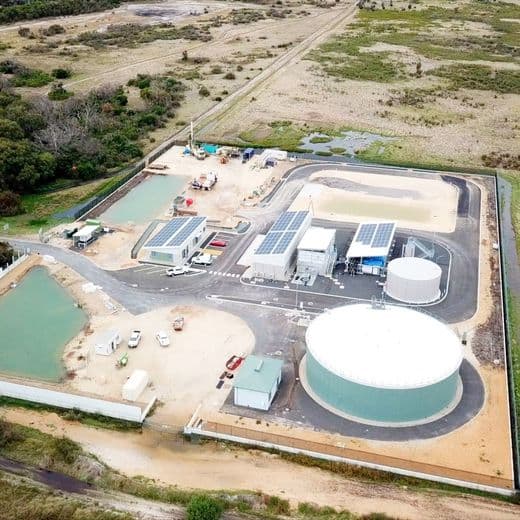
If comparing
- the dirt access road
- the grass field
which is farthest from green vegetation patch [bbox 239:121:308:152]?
the grass field

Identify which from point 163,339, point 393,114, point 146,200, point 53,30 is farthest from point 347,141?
point 53,30

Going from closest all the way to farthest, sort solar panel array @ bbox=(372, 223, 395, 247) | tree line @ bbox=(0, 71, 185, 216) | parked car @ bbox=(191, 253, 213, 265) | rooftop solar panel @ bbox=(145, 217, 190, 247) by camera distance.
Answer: parked car @ bbox=(191, 253, 213, 265)
solar panel array @ bbox=(372, 223, 395, 247)
rooftop solar panel @ bbox=(145, 217, 190, 247)
tree line @ bbox=(0, 71, 185, 216)

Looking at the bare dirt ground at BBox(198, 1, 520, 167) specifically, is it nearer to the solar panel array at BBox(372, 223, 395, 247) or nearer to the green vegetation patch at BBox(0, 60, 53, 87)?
the solar panel array at BBox(372, 223, 395, 247)

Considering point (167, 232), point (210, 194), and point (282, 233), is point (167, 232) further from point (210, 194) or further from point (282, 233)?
point (210, 194)

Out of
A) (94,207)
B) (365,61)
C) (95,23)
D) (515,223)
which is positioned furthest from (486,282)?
(95,23)

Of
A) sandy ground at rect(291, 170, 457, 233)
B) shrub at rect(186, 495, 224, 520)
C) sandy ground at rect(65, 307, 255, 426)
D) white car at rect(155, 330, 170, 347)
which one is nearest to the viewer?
shrub at rect(186, 495, 224, 520)

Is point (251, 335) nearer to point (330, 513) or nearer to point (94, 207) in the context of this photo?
point (330, 513)
